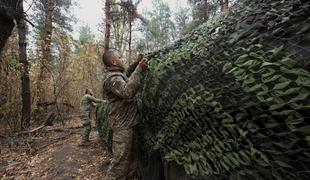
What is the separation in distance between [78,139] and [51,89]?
5200 mm

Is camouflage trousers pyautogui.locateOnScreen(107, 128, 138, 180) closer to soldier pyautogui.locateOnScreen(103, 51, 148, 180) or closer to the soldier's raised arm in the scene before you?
soldier pyautogui.locateOnScreen(103, 51, 148, 180)

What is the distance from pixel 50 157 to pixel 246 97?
635cm

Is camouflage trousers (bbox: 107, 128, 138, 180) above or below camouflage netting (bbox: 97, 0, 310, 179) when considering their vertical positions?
below

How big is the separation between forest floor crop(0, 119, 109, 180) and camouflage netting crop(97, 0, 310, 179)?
140 inches

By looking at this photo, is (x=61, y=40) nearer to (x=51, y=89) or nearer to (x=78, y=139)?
(x=51, y=89)

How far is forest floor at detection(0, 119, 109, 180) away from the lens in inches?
225

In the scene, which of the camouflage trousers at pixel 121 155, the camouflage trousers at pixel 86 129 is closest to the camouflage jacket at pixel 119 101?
the camouflage trousers at pixel 121 155

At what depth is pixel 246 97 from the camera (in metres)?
1.65

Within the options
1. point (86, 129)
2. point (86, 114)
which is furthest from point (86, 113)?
point (86, 129)

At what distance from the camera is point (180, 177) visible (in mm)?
2652

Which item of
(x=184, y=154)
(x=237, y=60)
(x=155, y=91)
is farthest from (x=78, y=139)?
(x=237, y=60)

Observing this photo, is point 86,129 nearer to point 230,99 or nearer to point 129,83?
point 129,83

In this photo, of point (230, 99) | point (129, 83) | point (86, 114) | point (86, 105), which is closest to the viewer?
point (230, 99)

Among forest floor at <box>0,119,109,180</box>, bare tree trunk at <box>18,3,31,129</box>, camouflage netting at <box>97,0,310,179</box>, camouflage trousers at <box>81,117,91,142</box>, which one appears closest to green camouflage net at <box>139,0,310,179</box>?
camouflage netting at <box>97,0,310,179</box>
